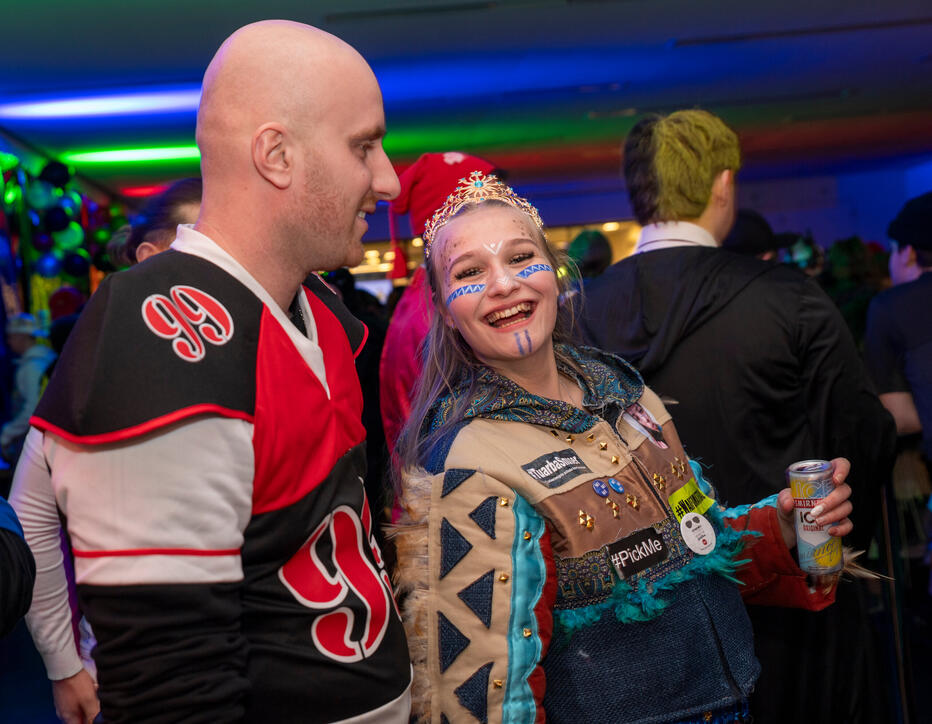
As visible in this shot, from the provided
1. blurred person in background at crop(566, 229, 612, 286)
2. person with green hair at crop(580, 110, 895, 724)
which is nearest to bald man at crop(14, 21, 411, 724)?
person with green hair at crop(580, 110, 895, 724)

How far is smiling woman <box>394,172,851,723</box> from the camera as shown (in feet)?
4.39

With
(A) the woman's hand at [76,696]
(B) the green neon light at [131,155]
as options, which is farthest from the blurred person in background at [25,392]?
(A) the woman's hand at [76,696]

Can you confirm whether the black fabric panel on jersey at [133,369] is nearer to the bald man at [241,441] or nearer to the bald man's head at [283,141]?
the bald man at [241,441]

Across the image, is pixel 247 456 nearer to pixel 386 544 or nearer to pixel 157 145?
pixel 386 544

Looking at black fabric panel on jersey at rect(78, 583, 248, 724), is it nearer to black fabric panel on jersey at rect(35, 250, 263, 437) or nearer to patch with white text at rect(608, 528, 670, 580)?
black fabric panel on jersey at rect(35, 250, 263, 437)

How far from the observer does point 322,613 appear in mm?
1118

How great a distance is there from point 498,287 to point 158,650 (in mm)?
845

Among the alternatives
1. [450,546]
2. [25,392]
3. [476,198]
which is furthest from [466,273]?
[25,392]

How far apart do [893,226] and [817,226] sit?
1201cm

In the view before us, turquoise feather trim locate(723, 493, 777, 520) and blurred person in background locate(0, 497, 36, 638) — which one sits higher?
blurred person in background locate(0, 497, 36, 638)

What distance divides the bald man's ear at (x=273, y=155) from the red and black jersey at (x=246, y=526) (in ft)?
0.45

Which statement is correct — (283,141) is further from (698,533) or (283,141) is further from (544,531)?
(698,533)

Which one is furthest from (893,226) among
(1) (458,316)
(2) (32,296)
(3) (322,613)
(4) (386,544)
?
(2) (32,296)

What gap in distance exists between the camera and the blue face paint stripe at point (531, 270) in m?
1.60
